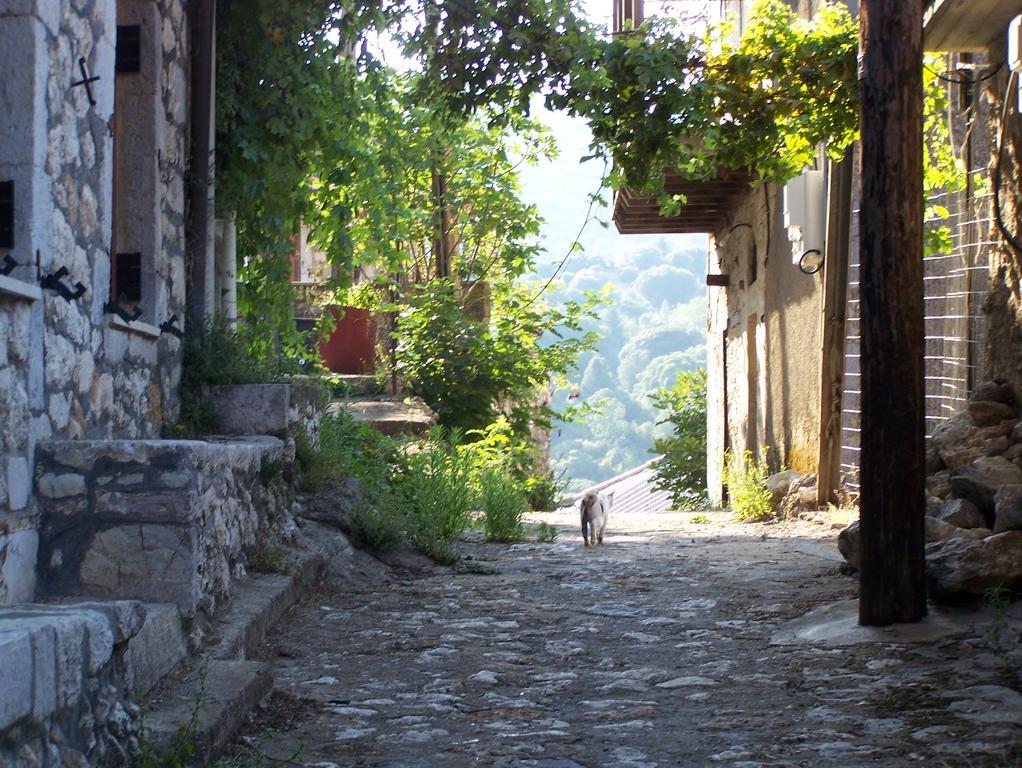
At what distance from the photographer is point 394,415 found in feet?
37.4

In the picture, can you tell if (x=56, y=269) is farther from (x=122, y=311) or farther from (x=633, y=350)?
(x=633, y=350)

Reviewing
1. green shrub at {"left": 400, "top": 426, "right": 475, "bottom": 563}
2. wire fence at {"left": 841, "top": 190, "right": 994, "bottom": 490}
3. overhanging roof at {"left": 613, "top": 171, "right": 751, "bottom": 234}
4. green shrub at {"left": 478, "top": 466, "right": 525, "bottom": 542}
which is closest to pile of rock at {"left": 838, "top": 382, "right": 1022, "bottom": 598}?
wire fence at {"left": 841, "top": 190, "right": 994, "bottom": 490}

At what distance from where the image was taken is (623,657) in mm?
4434

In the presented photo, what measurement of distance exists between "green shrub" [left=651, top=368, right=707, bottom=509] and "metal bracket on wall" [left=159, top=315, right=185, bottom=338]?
40.1 ft

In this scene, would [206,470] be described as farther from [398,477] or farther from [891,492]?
[398,477]

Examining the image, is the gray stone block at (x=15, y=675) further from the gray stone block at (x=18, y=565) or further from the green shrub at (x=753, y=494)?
the green shrub at (x=753, y=494)

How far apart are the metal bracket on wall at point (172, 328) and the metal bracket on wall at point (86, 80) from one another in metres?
1.40

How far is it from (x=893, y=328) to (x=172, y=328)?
324 centimetres

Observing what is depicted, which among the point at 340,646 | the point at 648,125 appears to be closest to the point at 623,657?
the point at 340,646

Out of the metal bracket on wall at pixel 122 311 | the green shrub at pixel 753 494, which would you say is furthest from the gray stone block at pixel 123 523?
the green shrub at pixel 753 494

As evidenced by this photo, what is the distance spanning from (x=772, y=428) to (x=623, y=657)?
7.32m

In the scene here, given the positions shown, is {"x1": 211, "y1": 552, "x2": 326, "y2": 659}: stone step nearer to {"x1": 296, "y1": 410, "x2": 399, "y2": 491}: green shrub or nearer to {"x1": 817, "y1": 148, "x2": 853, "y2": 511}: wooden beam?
{"x1": 296, "y1": 410, "x2": 399, "y2": 491}: green shrub

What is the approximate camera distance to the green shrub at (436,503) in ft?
22.7

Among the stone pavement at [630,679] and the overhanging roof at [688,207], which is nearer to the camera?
the stone pavement at [630,679]
